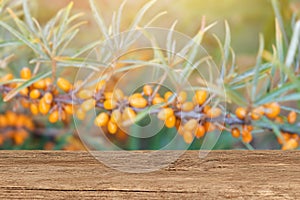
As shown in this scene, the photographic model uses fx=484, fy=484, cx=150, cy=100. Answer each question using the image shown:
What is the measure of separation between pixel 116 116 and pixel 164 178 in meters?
0.11

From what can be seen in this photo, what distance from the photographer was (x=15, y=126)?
0.88 metres

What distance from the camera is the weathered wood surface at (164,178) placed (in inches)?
18.0

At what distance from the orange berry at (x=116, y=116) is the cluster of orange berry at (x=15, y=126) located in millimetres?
353

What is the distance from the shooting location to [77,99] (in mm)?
596

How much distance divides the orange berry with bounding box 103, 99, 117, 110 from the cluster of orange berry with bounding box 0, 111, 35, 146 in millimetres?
343

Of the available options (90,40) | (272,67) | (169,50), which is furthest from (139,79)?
(90,40)

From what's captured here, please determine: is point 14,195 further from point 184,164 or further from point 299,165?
point 299,165

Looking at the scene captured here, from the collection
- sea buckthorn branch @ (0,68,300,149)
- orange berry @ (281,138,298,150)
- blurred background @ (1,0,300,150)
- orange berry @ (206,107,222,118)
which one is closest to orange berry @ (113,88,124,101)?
sea buckthorn branch @ (0,68,300,149)

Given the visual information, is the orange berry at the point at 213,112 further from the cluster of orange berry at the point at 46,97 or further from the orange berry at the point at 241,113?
the cluster of orange berry at the point at 46,97

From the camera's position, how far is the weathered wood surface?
46 cm

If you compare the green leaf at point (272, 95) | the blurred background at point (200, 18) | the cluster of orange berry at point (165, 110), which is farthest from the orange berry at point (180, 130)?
the blurred background at point (200, 18)

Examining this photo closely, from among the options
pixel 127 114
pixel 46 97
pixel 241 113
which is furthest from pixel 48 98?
pixel 241 113

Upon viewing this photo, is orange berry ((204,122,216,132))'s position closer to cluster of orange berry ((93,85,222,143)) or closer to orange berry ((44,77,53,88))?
cluster of orange berry ((93,85,222,143))

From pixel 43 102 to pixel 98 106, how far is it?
2.8 inches
